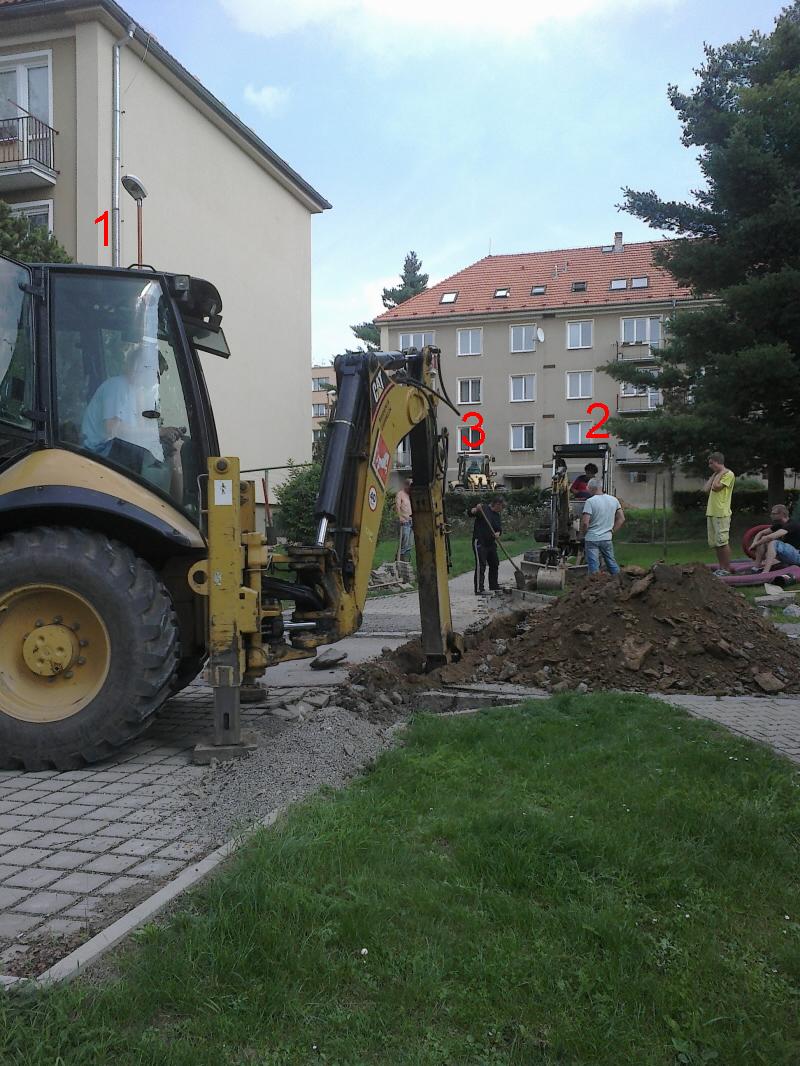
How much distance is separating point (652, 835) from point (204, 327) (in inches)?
173

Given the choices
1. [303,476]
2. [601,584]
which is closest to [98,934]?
[601,584]

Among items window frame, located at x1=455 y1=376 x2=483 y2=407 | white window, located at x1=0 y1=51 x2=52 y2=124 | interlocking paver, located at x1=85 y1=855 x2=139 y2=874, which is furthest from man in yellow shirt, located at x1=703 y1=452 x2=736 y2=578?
window frame, located at x1=455 y1=376 x2=483 y2=407

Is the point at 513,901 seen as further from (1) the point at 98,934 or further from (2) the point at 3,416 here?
(2) the point at 3,416

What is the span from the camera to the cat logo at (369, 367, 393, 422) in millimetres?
6891

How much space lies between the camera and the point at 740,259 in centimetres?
2316

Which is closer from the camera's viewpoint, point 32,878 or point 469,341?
point 32,878

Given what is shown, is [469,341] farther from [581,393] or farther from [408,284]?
[408,284]

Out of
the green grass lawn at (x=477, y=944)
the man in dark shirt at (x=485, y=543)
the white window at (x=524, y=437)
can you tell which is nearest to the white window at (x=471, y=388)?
the white window at (x=524, y=437)

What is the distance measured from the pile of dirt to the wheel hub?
2578mm

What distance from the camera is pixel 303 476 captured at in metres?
24.2

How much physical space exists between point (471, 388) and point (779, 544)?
36.9 metres

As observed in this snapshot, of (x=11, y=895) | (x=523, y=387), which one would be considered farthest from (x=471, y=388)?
(x=11, y=895)

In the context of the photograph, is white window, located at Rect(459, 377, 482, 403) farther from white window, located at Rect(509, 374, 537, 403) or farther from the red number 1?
the red number 1

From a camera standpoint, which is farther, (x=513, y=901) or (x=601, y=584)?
(x=601, y=584)
